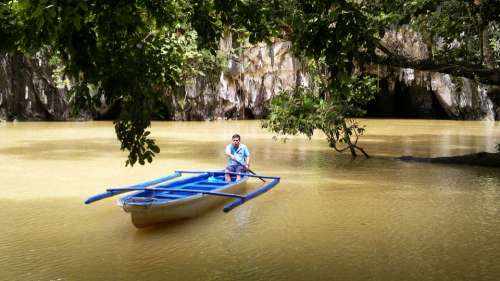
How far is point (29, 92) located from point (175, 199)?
87.1 ft

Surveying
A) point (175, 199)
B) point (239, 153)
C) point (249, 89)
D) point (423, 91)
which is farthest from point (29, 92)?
point (175, 199)

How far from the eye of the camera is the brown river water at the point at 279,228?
486 cm

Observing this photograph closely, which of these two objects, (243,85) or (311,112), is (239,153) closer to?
(311,112)

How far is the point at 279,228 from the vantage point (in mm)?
6395

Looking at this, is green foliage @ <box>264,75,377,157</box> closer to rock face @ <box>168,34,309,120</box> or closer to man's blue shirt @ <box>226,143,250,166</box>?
man's blue shirt @ <box>226,143,250,166</box>

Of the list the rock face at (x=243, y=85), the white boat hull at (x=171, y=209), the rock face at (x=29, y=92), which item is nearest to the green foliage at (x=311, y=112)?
the white boat hull at (x=171, y=209)

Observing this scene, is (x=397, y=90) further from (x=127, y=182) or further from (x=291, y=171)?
(x=127, y=182)

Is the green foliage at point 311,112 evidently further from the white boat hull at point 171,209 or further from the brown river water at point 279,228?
Result: the white boat hull at point 171,209

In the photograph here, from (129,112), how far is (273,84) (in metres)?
28.1

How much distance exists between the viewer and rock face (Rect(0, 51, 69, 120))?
2914 centimetres

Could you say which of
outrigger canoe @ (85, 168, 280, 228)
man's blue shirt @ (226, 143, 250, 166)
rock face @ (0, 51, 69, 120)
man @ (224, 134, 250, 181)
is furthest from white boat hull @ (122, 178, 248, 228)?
rock face @ (0, 51, 69, 120)

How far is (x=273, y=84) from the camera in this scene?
31422mm

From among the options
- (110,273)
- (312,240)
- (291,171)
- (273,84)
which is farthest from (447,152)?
(273,84)

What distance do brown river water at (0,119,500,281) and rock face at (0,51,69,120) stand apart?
18677mm
